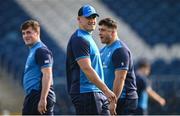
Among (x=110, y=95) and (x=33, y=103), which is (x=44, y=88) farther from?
(x=110, y=95)

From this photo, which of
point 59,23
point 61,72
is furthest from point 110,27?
point 59,23

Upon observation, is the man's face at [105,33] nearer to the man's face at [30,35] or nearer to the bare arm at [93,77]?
the man's face at [30,35]

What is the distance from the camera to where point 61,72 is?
18172 millimetres

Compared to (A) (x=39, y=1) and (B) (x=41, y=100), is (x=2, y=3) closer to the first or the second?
(A) (x=39, y=1)

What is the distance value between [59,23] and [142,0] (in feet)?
10.0

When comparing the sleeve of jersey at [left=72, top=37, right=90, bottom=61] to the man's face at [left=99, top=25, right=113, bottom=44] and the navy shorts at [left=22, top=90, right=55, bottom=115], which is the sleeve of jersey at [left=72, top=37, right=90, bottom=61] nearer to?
the man's face at [left=99, top=25, right=113, bottom=44]

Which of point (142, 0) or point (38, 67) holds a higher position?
point (142, 0)

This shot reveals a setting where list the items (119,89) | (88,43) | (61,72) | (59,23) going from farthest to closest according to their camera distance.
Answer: (59,23) < (61,72) < (119,89) < (88,43)

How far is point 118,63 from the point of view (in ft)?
28.2

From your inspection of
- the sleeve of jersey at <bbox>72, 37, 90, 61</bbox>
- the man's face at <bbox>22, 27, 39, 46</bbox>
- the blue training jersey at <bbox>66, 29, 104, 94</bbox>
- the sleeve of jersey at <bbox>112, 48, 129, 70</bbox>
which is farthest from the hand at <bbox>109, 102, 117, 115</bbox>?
the man's face at <bbox>22, 27, 39, 46</bbox>

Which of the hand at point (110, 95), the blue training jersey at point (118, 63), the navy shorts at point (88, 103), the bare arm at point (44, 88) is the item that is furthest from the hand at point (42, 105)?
the hand at point (110, 95)

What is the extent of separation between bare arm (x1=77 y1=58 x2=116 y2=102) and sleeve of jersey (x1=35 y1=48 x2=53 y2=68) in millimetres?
939

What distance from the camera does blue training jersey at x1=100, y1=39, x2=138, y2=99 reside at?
28.2ft

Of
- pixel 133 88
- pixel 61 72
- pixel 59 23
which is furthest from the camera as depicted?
pixel 59 23
